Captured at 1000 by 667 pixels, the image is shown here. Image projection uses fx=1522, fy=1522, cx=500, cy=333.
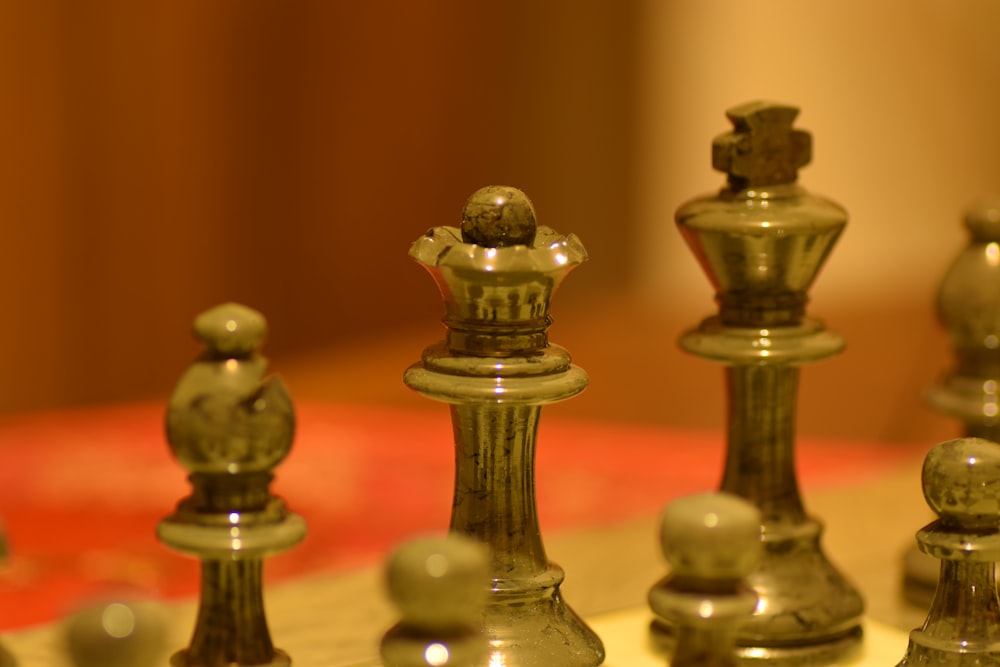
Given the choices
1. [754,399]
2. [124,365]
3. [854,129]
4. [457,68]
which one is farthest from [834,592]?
[854,129]

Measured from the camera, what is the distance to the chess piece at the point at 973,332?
3.32 feet

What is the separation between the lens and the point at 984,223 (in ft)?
3.33

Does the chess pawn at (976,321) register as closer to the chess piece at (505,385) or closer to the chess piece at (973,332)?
the chess piece at (973,332)

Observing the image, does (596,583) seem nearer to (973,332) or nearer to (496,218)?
(973,332)

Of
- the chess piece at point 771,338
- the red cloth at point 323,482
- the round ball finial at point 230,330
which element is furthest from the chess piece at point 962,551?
the red cloth at point 323,482

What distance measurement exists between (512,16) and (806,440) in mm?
2182

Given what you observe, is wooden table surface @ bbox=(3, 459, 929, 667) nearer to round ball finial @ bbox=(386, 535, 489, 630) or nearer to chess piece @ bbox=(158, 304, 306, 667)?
chess piece @ bbox=(158, 304, 306, 667)

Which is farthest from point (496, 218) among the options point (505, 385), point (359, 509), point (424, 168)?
point (424, 168)

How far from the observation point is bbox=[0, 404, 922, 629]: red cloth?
4.52ft

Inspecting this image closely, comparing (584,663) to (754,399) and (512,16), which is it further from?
(512,16)

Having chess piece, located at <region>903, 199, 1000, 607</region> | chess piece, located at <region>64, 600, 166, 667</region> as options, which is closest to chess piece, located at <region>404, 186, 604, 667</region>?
chess piece, located at <region>64, 600, 166, 667</region>

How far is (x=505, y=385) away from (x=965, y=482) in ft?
0.73

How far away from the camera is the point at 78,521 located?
1512 mm

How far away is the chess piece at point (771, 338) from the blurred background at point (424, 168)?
1260mm
